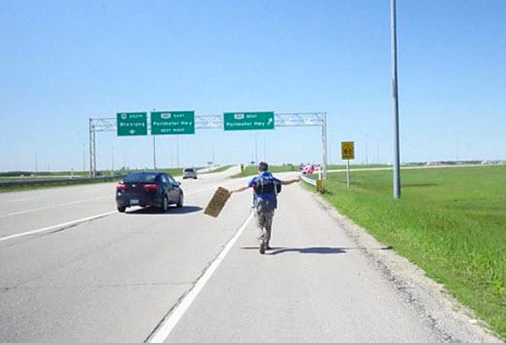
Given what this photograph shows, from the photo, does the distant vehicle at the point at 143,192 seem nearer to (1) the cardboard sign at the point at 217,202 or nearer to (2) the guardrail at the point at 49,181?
(1) the cardboard sign at the point at 217,202

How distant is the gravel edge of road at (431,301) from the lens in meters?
5.64

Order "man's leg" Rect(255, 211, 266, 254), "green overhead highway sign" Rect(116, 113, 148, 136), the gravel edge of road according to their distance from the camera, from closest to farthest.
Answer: the gravel edge of road
"man's leg" Rect(255, 211, 266, 254)
"green overhead highway sign" Rect(116, 113, 148, 136)

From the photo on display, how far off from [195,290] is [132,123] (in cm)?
4590

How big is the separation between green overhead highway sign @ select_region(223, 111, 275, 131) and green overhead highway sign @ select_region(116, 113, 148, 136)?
776 centimetres

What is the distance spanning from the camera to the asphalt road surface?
584 centimetres

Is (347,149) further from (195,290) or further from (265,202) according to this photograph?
(195,290)

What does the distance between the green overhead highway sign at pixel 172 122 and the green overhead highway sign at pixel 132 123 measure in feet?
2.77

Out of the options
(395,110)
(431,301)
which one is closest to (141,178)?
(395,110)

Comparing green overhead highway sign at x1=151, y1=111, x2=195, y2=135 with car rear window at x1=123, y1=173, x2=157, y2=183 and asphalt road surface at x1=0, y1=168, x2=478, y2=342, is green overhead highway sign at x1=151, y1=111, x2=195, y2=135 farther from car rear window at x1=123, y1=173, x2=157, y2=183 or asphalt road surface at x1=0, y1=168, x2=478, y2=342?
asphalt road surface at x1=0, y1=168, x2=478, y2=342

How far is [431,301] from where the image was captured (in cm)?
705

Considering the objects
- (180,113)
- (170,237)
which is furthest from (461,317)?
(180,113)

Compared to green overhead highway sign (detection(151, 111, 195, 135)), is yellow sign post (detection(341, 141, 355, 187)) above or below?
A: below

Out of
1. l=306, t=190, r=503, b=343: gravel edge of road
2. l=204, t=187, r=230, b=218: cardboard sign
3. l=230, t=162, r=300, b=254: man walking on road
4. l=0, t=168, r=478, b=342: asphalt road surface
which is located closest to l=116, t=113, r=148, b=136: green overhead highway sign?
l=0, t=168, r=478, b=342: asphalt road surface

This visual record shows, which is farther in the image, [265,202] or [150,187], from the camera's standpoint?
[150,187]
